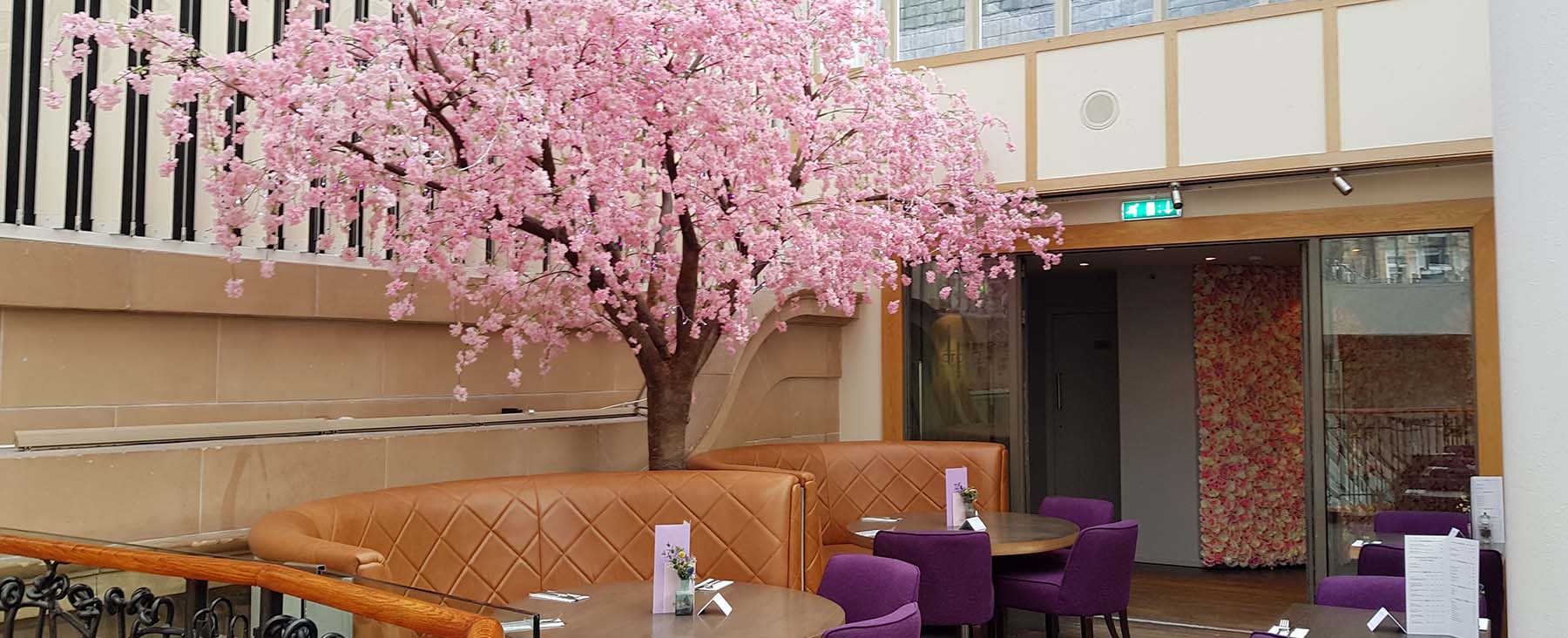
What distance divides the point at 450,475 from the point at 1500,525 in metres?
4.77

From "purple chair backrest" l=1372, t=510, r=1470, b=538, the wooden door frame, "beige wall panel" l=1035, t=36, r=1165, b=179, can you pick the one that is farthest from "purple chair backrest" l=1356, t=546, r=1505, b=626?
"beige wall panel" l=1035, t=36, r=1165, b=179

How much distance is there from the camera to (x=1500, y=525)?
4852 mm

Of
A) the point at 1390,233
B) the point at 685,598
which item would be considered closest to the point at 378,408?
the point at 685,598

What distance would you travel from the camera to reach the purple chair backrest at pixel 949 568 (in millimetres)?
5180

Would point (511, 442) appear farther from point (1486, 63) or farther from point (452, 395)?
point (1486, 63)

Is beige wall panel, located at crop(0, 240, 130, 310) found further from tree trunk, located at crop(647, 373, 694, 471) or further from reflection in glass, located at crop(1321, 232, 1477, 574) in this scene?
reflection in glass, located at crop(1321, 232, 1477, 574)

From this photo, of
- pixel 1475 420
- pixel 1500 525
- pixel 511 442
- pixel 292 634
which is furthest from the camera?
pixel 1475 420

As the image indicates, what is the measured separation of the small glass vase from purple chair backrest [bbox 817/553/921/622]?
0.70 m

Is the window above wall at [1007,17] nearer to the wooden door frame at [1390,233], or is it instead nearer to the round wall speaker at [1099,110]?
the round wall speaker at [1099,110]

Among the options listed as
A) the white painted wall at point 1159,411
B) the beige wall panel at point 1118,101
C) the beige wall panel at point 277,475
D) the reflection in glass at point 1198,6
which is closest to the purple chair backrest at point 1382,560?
the beige wall panel at point 1118,101

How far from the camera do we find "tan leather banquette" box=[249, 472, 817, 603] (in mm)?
4301

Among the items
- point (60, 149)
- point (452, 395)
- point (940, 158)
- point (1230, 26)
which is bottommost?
point (452, 395)

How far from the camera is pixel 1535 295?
1.41 meters

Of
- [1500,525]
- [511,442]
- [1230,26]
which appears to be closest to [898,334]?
[1230,26]
